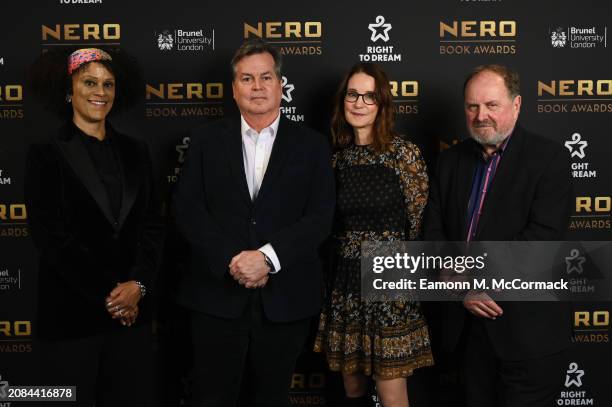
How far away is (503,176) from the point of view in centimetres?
247

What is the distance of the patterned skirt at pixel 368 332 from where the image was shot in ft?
8.45

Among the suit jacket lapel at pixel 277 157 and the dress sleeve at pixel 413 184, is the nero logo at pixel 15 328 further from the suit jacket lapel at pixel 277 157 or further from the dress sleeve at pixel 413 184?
the dress sleeve at pixel 413 184

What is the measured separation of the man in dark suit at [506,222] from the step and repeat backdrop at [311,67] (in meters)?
0.72

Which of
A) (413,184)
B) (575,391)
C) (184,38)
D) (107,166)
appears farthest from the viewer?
(575,391)

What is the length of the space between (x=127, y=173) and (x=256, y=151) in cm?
54

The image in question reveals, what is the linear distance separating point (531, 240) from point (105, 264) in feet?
5.62

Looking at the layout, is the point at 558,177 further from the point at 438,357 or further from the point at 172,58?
the point at 172,58

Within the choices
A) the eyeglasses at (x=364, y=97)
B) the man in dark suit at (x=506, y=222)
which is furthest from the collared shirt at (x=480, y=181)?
the eyeglasses at (x=364, y=97)

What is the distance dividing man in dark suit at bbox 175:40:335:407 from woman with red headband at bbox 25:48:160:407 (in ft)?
0.71

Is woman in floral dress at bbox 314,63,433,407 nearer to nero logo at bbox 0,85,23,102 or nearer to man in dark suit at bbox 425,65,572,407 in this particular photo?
man in dark suit at bbox 425,65,572,407

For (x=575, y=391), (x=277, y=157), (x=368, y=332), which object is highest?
(x=277, y=157)

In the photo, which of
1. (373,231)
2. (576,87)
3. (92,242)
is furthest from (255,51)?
(576,87)

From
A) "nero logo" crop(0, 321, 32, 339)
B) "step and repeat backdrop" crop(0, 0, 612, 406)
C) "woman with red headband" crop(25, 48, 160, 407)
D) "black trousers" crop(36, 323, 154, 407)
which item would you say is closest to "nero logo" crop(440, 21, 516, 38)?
"step and repeat backdrop" crop(0, 0, 612, 406)

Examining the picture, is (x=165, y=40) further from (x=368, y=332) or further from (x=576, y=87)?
(x=576, y=87)
